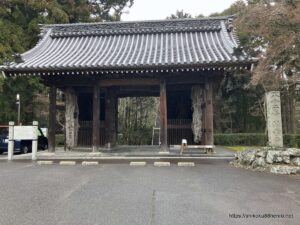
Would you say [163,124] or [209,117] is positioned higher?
[209,117]

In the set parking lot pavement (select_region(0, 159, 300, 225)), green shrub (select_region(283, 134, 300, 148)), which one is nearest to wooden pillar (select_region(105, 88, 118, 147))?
parking lot pavement (select_region(0, 159, 300, 225))

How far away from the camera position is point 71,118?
493 inches

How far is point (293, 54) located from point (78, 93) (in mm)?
9288

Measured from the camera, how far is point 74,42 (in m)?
13.6

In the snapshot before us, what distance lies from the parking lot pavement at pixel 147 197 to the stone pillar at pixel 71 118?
547cm

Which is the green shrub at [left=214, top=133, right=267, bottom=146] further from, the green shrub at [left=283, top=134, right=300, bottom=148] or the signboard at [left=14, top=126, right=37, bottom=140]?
the signboard at [left=14, top=126, right=37, bottom=140]

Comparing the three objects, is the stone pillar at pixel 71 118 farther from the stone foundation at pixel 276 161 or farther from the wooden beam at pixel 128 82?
the stone foundation at pixel 276 161

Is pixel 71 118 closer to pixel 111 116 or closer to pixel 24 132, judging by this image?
pixel 111 116

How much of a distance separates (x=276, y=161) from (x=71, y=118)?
8.87 meters

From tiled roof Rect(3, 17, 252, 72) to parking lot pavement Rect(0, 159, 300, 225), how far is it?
417 centimetres

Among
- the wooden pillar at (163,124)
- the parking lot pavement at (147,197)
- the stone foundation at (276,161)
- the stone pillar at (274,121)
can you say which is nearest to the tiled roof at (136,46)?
the wooden pillar at (163,124)

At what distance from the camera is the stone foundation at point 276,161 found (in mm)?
6736

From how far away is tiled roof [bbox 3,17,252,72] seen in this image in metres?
9.70

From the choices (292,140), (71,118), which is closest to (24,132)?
(71,118)
